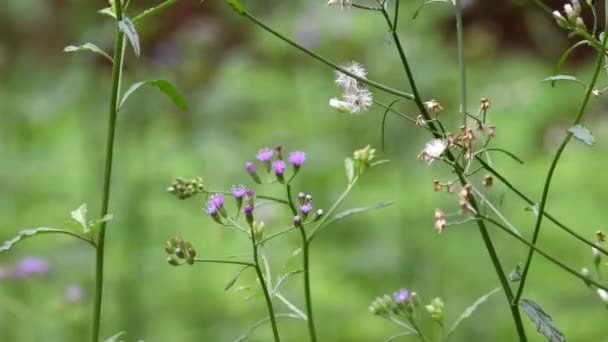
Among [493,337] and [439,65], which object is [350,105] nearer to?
[493,337]

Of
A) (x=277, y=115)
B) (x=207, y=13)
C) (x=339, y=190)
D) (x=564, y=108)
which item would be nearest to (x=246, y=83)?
(x=277, y=115)

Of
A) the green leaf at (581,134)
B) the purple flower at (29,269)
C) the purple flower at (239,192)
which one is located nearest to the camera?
the green leaf at (581,134)

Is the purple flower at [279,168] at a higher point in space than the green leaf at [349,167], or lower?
lower

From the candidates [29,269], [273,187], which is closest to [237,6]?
[29,269]

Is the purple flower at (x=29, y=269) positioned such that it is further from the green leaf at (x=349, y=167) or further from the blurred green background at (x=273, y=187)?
the green leaf at (x=349, y=167)

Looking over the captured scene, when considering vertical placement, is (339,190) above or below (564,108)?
below

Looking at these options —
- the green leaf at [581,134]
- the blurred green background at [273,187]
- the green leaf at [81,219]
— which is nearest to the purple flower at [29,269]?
the blurred green background at [273,187]

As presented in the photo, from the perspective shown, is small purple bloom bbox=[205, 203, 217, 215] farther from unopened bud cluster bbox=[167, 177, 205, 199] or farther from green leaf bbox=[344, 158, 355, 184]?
green leaf bbox=[344, 158, 355, 184]
